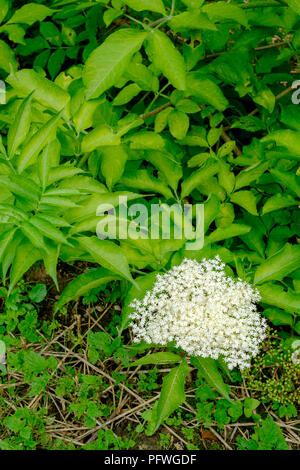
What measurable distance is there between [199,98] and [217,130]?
0.23 metres

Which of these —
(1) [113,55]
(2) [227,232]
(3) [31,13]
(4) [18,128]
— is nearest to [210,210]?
(2) [227,232]

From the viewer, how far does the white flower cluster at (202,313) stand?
147 cm

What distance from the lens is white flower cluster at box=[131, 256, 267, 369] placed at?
1475 millimetres

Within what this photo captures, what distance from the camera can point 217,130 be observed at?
2211mm

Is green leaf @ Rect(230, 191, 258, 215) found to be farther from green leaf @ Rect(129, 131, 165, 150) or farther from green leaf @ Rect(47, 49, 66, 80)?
green leaf @ Rect(47, 49, 66, 80)

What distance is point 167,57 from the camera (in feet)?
4.89

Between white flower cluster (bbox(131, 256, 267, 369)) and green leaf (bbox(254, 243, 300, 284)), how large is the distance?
3.6 inches

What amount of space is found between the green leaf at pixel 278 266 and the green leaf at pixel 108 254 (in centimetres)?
55

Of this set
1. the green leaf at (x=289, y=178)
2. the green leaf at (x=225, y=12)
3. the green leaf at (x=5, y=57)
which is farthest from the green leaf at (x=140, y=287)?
the green leaf at (x=5, y=57)

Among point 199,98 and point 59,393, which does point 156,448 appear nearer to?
point 59,393

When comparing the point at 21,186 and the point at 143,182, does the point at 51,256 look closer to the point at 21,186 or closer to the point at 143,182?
the point at 21,186

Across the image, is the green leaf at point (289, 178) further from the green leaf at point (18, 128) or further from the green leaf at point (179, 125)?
the green leaf at point (18, 128)

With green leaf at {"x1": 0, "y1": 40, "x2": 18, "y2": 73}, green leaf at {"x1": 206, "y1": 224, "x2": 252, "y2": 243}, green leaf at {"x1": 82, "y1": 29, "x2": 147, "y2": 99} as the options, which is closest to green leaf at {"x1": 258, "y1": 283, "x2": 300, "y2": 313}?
green leaf at {"x1": 206, "y1": 224, "x2": 252, "y2": 243}
